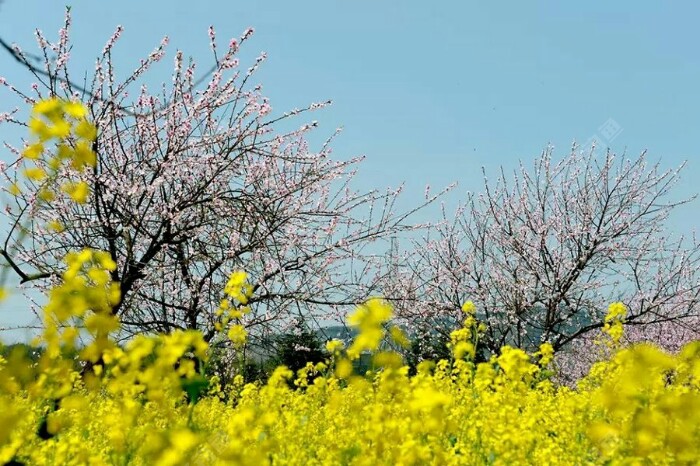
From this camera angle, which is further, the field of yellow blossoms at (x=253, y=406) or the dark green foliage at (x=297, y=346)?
the dark green foliage at (x=297, y=346)

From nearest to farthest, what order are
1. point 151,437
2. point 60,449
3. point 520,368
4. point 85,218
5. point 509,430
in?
1. point 151,437
2. point 60,449
3. point 509,430
4. point 520,368
5. point 85,218

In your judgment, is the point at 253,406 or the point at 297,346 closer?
the point at 253,406

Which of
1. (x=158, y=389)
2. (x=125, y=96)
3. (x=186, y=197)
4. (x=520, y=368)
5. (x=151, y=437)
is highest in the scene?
(x=125, y=96)

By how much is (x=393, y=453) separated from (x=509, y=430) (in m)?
0.95

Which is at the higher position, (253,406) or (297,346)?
(297,346)

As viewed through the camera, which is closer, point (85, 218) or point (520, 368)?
point (520, 368)

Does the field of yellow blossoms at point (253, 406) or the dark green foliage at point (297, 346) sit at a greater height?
the dark green foliage at point (297, 346)

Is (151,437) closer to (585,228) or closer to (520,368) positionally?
(520,368)

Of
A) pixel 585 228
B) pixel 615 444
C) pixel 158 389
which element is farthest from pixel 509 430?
pixel 585 228

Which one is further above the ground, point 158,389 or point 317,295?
point 317,295

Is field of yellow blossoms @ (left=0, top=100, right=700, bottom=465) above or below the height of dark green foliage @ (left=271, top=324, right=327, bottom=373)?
below

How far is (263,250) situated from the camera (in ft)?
29.0

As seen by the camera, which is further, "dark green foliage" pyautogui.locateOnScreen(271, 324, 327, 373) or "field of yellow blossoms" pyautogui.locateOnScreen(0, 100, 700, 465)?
"dark green foliage" pyautogui.locateOnScreen(271, 324, 327, 373)

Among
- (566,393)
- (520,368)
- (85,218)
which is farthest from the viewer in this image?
(85,218)
